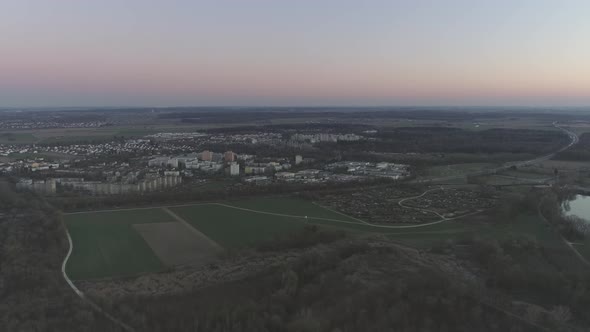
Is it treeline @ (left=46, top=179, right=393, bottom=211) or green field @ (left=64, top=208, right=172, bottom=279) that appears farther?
treeline @ (left=46, top=179, right=393, bottom=211)

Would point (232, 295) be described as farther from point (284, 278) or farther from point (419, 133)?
point (419, 133)

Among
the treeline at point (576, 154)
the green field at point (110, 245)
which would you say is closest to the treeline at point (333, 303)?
the green field at point (110, 245)

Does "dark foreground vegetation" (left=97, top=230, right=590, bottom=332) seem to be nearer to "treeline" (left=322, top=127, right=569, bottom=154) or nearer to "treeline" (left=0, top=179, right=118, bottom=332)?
"treeline" (left=0, top=179, right=118, bottom=332)

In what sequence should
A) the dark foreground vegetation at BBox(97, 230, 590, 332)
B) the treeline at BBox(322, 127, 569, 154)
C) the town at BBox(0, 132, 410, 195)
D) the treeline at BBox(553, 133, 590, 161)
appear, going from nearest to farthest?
the dark foreground vegetation at BBox(97, 230, 590, 332) < the town at BBox(0, 132, 410, 195) < the treeline at BBox(553, 133, 590, 161) < the treeline at BBox(322, 127, 569, 154)

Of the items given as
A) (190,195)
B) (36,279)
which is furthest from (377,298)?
(190,195)

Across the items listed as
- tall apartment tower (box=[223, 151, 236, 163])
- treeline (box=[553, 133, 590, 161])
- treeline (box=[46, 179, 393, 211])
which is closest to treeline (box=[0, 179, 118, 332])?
treeline (box=[46, 179, 393, 211])

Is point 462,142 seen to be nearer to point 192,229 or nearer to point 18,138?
point 192,229

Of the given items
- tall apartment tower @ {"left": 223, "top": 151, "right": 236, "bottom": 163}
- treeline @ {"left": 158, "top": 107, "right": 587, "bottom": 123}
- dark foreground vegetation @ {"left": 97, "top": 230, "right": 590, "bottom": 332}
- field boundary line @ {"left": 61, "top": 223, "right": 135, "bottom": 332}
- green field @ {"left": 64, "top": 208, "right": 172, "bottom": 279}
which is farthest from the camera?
treeline @ {"left": 158, "top": 107, "right": 587, "bottom": 123}
